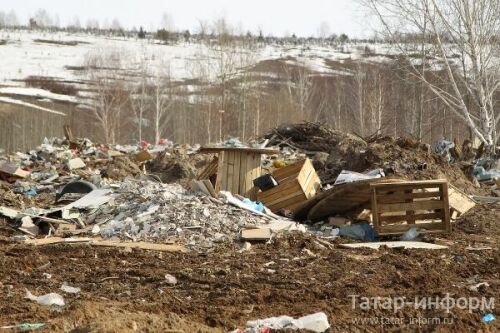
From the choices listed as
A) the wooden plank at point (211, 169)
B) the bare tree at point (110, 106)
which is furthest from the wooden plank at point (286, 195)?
the bare tree at point (110, 106)

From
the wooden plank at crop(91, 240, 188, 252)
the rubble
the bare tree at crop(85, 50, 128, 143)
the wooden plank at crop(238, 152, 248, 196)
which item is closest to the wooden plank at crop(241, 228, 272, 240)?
the rubble

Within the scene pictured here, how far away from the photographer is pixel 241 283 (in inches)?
232

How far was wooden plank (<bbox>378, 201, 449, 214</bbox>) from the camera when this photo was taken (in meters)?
8.62

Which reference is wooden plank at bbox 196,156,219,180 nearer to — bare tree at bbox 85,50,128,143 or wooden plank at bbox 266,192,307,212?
wooden plank at bbox 266,192,307,212

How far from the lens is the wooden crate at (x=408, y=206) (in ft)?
28.2

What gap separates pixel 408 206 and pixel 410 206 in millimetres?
36

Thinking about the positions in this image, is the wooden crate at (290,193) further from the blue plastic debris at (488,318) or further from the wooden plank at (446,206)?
the blue plastic debris at (488,318)

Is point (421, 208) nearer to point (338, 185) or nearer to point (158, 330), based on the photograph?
point (338, 185)

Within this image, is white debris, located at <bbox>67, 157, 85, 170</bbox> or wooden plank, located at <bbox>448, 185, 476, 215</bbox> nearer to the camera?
wooden plank, located at <bbox>448, 185, 476, 215</bbox>

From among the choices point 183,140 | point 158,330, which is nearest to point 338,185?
point 158,330

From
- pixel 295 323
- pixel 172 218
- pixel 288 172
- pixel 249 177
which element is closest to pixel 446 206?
pixel 288 172

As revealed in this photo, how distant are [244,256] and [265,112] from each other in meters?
29.8

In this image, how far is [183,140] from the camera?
41.1m

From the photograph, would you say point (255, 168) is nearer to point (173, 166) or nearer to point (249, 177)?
point (249, 177)
